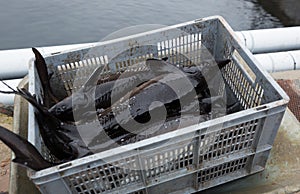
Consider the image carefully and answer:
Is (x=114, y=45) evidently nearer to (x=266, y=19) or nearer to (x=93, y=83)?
(x=93, y=83)

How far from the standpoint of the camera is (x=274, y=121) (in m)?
1.35

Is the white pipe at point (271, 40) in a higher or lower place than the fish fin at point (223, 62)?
lower

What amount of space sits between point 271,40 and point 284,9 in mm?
3257

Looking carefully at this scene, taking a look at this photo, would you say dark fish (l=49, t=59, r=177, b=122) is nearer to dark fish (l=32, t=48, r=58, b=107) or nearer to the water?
dark fish (l=32, t=48, r=58, b=107)

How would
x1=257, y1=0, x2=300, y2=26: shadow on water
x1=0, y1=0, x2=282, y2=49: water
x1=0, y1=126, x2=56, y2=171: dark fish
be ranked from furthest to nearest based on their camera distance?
x1=257, y1=0, x2=300, y2=26: shadow on water → x1=0, y1=0, x2=282, y2=49: water → x1=0, y1=126, x2=56, y2=171: dark fish

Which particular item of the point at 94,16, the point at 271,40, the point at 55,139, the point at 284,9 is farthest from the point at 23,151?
the point at 284,9

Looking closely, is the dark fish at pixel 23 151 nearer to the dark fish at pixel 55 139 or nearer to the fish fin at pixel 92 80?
the dark fish at pixel 55 139

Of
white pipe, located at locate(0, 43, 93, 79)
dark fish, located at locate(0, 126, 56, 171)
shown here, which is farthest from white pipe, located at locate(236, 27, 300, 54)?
dark fish, located at locate(0, 126, 56, 171)

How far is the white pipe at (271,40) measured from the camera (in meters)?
3.20

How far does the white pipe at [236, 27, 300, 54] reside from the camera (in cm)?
320

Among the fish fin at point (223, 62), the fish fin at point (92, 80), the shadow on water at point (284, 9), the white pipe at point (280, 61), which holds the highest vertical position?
the fish fin at point (223, 62)

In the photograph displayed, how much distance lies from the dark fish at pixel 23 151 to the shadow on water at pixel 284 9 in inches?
222

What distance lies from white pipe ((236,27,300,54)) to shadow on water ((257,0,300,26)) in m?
2.60

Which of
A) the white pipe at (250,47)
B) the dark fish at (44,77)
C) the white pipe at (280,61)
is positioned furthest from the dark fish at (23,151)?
the white pipe at (280,61)
